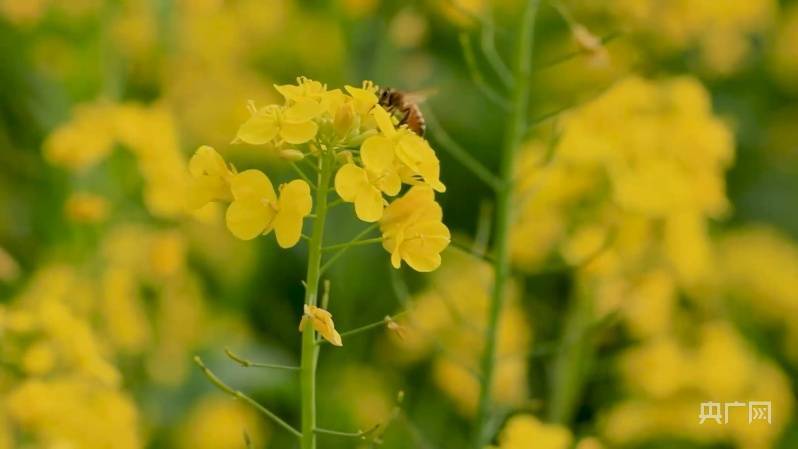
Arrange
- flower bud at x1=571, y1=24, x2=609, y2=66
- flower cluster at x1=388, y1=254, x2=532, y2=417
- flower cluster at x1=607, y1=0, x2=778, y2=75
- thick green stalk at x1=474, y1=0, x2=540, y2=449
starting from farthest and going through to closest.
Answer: flower cluster at x1=607, y1=0, x2=778, y2=75 → flower cluster at x1=388, y1=254, x2=532, y2=417 → flower bud at x1=571, y1=24, x2=609, y2=66 → thick green stalk at x1=474, y1=0, x2=540, y2=449

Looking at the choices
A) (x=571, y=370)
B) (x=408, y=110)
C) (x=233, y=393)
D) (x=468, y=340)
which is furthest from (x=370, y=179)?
(x=468, y=340)

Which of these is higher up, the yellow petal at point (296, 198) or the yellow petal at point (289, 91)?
the yellow petal at point (289, 91)

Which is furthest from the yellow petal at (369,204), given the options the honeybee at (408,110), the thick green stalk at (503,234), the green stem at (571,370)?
the green stem at (571,370)

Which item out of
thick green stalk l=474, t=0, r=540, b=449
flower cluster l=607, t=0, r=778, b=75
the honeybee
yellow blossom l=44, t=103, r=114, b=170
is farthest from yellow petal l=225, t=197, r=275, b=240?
flower cluster l=607, t=0, r=778, b=75

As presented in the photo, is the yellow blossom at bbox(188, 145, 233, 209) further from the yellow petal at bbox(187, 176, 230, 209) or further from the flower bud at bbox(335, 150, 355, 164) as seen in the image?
the flower bud at bbox(335, 150, 355, 164)

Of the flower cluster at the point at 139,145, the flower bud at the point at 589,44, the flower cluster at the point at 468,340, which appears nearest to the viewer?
the flower bud at the point at 589,44

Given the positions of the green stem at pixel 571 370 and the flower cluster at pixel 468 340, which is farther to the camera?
the flower cluster at pixel 468 340

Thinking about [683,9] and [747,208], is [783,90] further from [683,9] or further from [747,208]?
[683,9]

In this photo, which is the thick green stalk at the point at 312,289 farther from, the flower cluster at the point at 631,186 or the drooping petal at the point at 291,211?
the flower cluster at the point at 631,186
